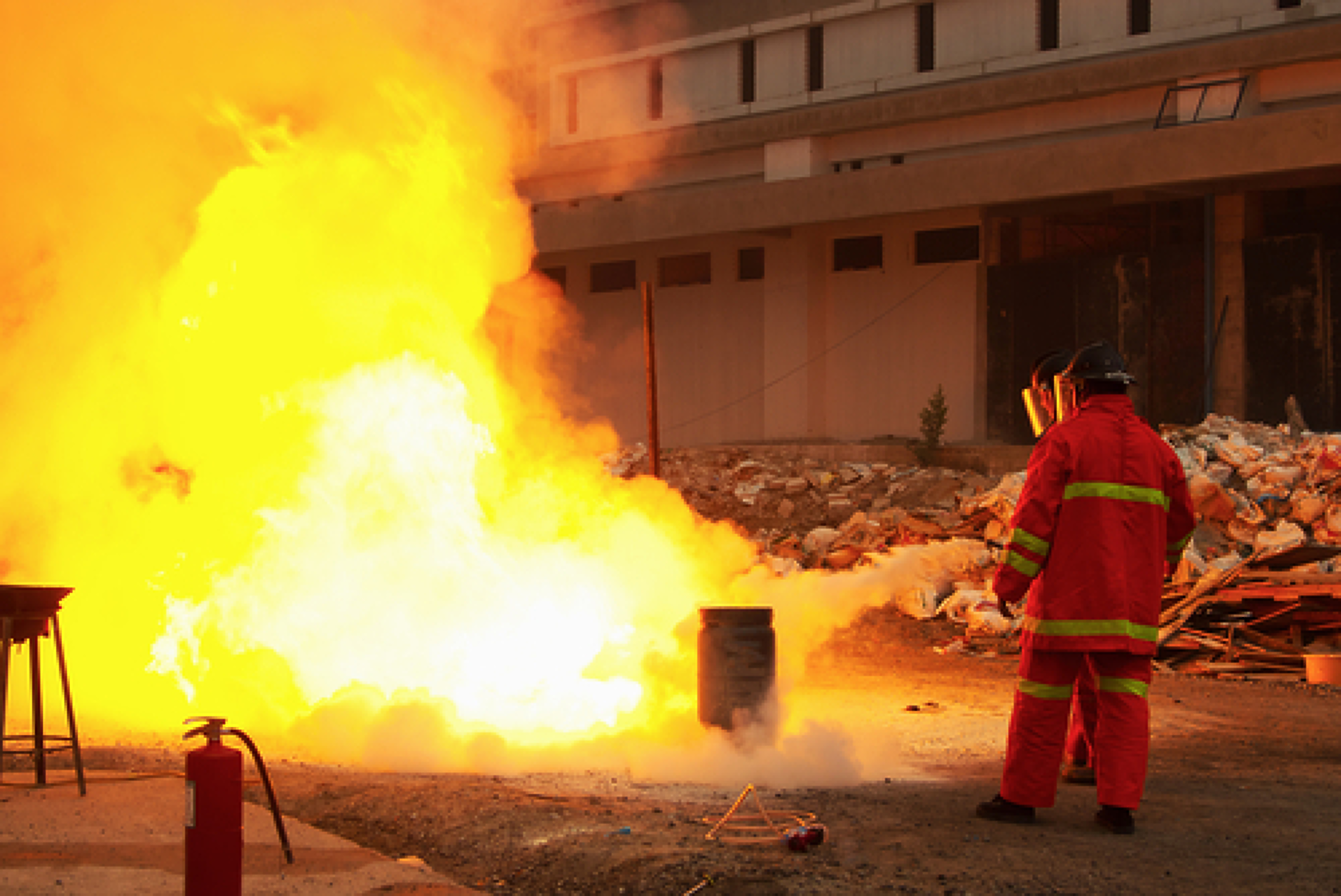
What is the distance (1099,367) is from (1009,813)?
1951mm

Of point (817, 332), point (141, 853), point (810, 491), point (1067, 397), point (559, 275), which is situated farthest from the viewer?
point (559, 275)

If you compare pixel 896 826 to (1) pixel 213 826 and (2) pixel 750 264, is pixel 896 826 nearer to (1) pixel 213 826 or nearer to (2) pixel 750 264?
(1) pixel 213 826

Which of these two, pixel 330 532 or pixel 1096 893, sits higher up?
pixel 330 532

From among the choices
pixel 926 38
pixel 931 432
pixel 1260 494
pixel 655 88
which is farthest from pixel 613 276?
pixel 1260 494

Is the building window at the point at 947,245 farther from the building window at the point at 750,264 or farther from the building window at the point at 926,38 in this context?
the building window at the point at 750,264

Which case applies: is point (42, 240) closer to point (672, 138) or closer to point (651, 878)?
point (651, 878)

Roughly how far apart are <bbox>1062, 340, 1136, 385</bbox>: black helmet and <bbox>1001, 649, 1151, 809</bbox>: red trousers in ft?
3.92

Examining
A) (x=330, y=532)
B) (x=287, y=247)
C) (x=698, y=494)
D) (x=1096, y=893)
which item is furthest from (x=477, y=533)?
(x=698, y=494)

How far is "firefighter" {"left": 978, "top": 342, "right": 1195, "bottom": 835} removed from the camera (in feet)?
18.2

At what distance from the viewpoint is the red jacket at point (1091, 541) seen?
557 centimetres

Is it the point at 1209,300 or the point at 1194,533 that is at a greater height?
the point at 1209,300

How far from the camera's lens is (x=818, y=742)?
684 cm

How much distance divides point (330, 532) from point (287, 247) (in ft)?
6.49

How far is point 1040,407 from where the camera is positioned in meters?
7.18
